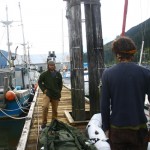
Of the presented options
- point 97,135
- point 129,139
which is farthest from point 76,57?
point 129,139

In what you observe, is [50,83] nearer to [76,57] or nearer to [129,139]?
[76,57]

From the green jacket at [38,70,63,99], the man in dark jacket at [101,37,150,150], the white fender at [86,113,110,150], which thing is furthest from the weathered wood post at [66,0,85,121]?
the man in dark jacket at [101,37,150,150]

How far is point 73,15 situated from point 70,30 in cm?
46

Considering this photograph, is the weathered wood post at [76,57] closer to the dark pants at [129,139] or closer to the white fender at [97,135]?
the white fender at [97,135]

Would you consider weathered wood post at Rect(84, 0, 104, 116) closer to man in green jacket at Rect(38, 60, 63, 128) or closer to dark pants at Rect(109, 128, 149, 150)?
man in green jacket at Rect(38, 60, 63, 128)

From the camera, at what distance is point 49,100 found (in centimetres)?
857

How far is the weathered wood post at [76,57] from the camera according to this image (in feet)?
27.1

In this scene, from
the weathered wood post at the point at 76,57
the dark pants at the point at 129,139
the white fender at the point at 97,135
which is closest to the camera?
the dark pants at the point at 129,139

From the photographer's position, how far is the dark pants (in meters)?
3.25

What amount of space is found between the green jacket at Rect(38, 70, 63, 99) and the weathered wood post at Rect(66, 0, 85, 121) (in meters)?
0.43

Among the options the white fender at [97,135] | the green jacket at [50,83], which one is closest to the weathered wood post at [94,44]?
the green jacket at [50,83]

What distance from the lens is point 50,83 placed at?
27.6 feet

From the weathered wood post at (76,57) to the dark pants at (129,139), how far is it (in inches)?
202

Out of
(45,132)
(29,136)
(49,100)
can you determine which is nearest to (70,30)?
(49,100)
